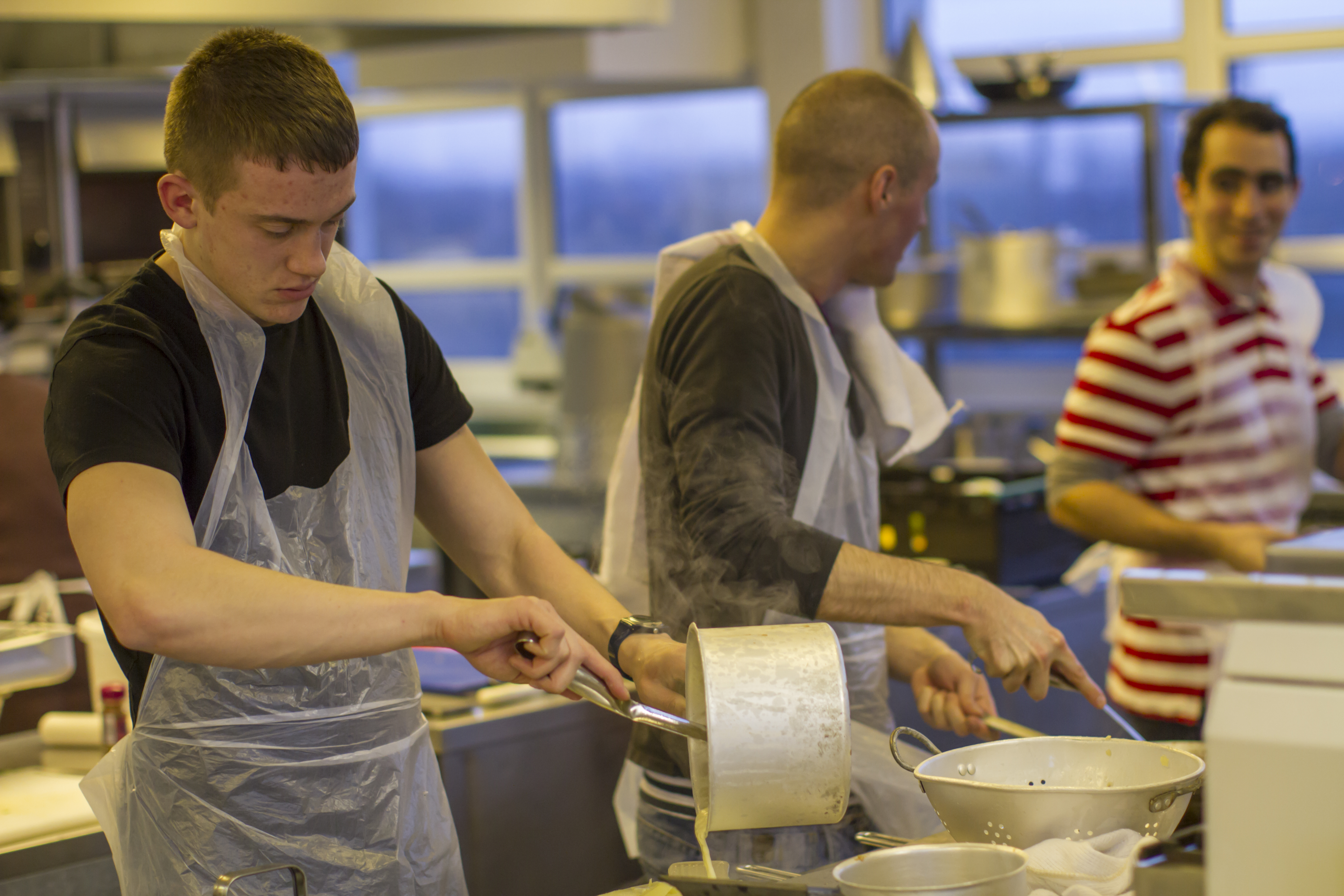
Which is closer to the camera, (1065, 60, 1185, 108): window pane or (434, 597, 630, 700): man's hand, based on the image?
(434, 597, 630, 700): man's hand

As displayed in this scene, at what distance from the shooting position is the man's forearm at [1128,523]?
2.04 m

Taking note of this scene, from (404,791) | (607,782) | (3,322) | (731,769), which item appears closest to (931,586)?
(731,769)

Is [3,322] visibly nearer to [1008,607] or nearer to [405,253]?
[405,253]

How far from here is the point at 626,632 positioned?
1355 mm

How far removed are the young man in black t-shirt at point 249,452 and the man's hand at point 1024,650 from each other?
13.2 inches

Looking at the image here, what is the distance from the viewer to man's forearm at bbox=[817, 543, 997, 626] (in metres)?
1.44

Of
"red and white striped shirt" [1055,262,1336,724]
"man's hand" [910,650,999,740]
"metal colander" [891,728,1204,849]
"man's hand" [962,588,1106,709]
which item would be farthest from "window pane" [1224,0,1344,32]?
"metal colander" [891,728,1204,849]

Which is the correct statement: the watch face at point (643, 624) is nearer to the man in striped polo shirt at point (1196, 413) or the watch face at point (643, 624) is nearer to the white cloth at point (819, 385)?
the white cloth at point (819, 385)

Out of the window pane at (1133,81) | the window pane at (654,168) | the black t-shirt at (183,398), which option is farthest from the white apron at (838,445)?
the window pane at (654,168)

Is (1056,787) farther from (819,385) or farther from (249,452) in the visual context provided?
(249,452)

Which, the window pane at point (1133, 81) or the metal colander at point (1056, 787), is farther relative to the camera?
the window pane at point (1133, 81)

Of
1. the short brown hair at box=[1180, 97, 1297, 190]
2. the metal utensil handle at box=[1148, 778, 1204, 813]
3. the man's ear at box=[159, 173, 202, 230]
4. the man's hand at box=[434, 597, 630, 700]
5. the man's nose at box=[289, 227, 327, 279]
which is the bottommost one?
the metal utensil handle at box=[1148, 778, 1204, 813]

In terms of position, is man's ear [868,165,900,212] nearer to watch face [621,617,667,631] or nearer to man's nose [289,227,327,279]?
watch face [621,617,667,631]

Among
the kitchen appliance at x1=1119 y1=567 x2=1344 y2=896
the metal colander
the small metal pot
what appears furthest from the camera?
the metal colander
